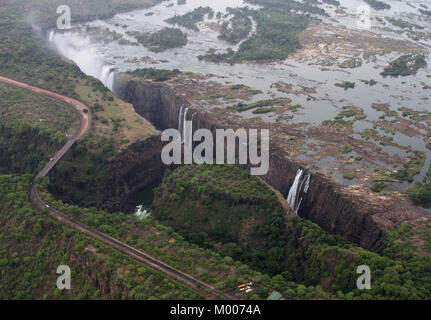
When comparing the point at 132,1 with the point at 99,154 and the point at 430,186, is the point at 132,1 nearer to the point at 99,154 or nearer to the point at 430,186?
the point at 99,154

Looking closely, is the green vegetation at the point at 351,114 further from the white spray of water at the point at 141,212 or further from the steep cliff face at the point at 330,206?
the white spray of water at the point at 141,212

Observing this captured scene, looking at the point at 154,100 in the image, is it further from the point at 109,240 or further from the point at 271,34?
the point at 271,34

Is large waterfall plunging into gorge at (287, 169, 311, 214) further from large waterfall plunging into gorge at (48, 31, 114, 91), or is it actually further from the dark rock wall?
large waterfall plunging into gorge at (48, 31, 114, 91)

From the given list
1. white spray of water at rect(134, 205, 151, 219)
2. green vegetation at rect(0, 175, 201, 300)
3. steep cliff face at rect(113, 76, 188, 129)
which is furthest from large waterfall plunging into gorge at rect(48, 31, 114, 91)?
green vegetation at rect(0, 175, 201, 300)

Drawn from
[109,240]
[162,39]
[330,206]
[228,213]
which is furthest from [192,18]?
[109,240]

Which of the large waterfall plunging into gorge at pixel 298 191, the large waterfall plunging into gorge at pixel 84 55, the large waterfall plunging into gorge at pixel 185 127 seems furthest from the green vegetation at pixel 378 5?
the large waterfall plunging into gorge at pixel 298 191

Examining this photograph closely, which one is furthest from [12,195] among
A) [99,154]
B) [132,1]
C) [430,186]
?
[132,1]
